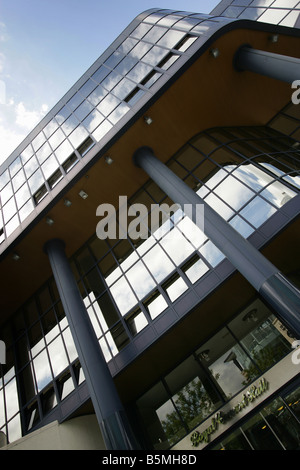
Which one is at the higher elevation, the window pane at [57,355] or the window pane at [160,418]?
the window pane at [57,355]

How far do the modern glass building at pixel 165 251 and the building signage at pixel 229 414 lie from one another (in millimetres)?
45

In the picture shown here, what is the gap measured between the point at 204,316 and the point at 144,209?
25.8ft

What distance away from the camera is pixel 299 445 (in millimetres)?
10070

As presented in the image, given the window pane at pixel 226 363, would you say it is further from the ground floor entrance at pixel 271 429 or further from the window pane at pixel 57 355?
the window pane at pixel 57 355

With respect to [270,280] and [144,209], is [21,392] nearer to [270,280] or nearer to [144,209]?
[144,209]

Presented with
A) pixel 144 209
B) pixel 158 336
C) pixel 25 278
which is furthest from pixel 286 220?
pixel 25 278

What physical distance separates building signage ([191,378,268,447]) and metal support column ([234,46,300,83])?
12622 mm

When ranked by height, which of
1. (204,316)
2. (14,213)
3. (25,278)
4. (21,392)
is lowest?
(204,316)

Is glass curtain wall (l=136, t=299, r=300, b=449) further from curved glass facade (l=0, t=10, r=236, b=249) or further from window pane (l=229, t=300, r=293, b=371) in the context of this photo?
curved glass facade (l=0, t=10, r=236, b=249)

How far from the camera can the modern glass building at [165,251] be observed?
11.8 metres

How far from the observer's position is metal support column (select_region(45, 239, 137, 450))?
1020cm

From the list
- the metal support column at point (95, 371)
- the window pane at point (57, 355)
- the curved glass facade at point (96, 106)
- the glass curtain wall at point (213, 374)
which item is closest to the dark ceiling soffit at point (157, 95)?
the curved glass facade at point (96, 106)

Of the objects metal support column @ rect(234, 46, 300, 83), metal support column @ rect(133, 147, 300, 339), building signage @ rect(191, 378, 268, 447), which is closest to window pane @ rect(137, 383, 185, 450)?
building signage @ rect(191, 378, 268, 447)

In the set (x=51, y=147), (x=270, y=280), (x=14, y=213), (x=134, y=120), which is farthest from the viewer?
(x=51, y=147)
